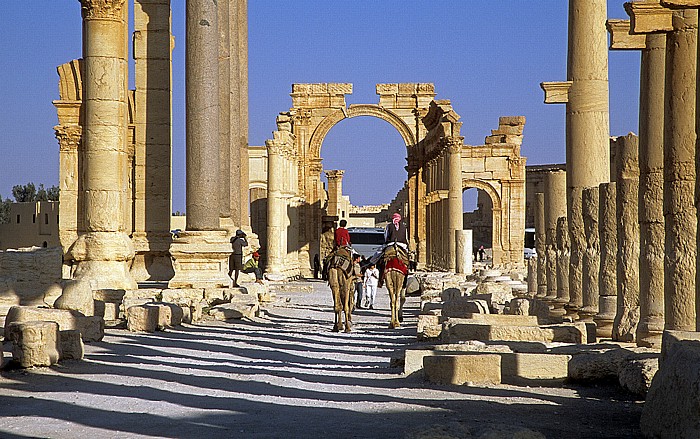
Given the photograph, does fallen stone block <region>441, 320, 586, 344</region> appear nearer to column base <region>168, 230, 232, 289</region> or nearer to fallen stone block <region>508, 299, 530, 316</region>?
fallen stone block <region>508, 299, 530, 316</region>

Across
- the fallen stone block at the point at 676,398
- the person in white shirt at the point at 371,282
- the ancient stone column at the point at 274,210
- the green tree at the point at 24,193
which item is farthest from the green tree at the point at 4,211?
the fallen stone block at the point at 676,398

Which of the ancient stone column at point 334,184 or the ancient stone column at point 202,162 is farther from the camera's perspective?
the ancient stone column at point 334,184

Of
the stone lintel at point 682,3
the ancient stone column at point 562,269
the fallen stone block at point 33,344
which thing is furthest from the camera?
the ancient stone column at point 562,269

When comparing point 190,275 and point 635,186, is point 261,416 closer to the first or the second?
point 635,186

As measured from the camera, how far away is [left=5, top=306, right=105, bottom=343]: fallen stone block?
1074cm

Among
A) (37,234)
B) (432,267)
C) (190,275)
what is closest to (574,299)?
(190,275)

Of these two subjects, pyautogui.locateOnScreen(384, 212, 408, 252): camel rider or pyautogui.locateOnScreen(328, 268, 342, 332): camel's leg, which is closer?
pyautogui.locateOnScreen(328, 268, 342, 332): camel's leg

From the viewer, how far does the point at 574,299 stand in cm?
1411

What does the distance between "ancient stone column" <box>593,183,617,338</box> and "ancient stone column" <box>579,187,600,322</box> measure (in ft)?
2.28

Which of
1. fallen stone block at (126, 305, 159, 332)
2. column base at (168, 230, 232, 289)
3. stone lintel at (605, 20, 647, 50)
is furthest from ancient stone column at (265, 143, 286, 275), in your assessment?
stone lintel at (605, 20, 647, 50)

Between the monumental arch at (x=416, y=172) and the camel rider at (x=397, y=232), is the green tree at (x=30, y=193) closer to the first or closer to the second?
the monumental arch at (x=416, y=172)

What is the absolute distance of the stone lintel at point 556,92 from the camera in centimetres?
1411

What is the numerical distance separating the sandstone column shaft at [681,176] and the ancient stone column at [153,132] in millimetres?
13230

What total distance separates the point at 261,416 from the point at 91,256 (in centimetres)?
1111
